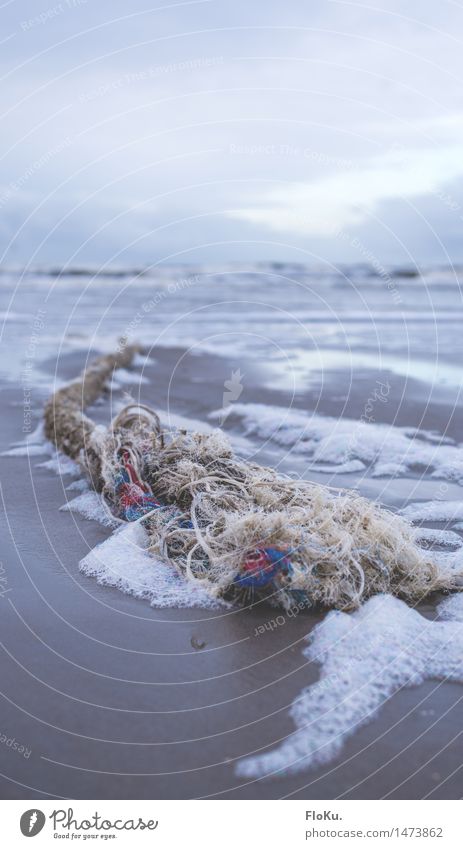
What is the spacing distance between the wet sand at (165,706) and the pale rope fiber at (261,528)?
19cm

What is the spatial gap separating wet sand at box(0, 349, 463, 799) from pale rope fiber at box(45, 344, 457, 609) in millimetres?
186

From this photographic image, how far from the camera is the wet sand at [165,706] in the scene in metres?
2.25

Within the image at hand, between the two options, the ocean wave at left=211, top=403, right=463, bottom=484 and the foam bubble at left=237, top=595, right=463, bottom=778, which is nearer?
the foam bubble at left=237, top=595, right=463, bottom=778

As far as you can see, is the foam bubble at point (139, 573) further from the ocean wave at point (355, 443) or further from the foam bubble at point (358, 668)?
the ocean wave at point (355, 443)

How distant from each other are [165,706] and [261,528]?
3.10ft

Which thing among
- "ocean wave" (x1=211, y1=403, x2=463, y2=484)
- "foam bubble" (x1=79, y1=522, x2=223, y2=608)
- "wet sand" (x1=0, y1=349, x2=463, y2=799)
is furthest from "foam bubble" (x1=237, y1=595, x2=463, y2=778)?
"ocean wave" (x1=211, y1=403, x2=463, y2=484)

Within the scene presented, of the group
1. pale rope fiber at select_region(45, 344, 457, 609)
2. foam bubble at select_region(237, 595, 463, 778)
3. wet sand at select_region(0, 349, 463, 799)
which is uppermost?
pale rope fiber at select_region(45, 344, 457, 609)

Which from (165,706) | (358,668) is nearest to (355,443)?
(358,668)

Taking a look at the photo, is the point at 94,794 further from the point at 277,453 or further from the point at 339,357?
the point at 339,357

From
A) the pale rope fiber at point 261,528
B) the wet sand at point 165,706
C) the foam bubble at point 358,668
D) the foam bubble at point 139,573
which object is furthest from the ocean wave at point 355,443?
the wet sand at point 165,706

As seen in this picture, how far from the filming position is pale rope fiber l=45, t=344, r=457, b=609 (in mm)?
3156

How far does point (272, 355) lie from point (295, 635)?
9.29m

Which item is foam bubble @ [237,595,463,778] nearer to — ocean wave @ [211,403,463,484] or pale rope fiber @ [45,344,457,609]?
pale rope fiber @ [45,344,457,609]

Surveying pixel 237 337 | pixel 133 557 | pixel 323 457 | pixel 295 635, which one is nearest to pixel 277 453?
pixel 323 457
